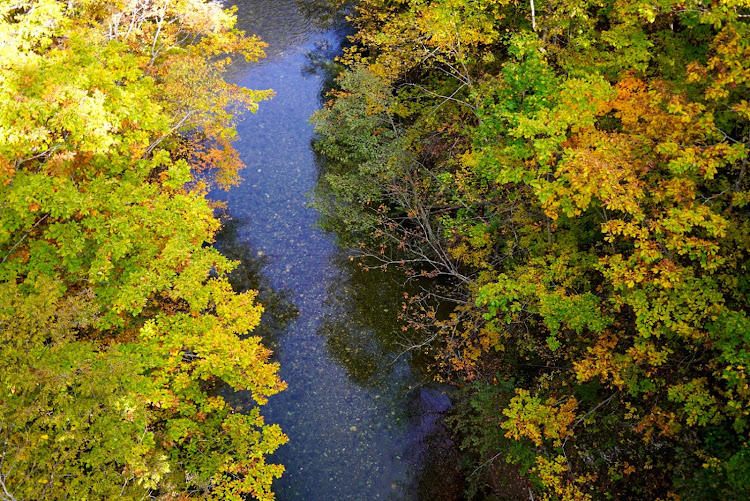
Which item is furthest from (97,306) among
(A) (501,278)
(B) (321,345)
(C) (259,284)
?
(A) (501,278)

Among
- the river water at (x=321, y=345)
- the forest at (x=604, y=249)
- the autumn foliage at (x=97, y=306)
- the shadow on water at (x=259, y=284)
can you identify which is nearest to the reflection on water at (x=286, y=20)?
the river water at (x=321, y=345)

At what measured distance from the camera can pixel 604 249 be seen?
479 inches

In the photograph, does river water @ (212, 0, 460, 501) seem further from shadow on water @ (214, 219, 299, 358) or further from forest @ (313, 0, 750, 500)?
forest @ (313, 0, 750, 500)

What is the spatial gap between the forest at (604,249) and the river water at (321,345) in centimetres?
122

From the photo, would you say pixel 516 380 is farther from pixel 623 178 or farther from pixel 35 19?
pixel 35 19

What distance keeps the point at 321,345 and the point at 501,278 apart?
7062 mm

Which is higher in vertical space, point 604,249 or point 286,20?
point 604,249

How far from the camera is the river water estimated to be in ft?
48.2

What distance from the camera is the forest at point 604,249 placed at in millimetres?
9562

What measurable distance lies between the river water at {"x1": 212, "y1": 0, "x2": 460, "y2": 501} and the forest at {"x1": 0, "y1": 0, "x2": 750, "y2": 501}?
144 centimetres

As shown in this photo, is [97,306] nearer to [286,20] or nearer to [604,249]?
[604,249]

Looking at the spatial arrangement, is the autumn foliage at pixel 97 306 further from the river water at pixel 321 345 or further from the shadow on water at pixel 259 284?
the shadow on water at pixel 259 284

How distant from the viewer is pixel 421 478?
573 inches

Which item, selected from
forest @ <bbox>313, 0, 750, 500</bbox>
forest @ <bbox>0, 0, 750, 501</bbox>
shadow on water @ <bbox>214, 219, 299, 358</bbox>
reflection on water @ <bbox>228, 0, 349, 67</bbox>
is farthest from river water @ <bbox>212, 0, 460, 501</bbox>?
reflection on water @ <bbox>228, 0, 349, 67</bbox>
